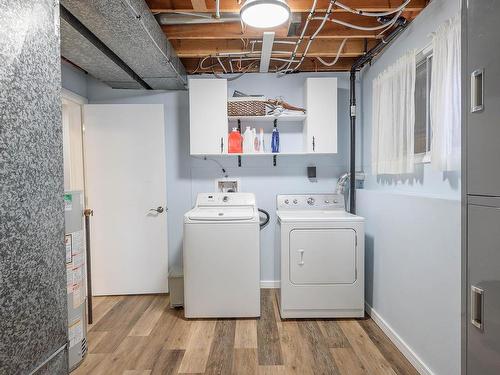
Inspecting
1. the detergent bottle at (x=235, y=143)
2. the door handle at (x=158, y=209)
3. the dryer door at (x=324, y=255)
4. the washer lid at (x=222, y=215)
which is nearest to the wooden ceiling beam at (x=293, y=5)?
the detergent bottle at (x=235, y=143)

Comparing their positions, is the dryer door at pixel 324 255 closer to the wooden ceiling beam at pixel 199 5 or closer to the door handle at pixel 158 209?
the door handle at pixel 158 209

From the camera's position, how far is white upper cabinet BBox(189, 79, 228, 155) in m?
2.84

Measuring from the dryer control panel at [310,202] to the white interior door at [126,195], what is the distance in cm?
124

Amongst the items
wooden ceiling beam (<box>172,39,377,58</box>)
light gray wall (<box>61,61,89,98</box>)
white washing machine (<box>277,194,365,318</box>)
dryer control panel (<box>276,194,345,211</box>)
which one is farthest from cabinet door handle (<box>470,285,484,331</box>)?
light gray wall (<box>61,61,89,98</box>)

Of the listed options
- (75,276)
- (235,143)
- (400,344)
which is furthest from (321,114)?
(75,276)

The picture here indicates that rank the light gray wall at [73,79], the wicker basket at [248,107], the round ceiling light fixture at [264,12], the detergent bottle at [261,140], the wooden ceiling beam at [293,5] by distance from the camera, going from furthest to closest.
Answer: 1. the detergent bottle at [261,140]
2. the wicker basket at [248,107]
3. the light gray wall at [73,79]
4. the wooden ceiling beam at [293,5]
5. the round ceiling light fixture at [264,12]

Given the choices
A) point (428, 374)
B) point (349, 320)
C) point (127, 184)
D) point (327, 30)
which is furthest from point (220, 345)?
point (327, 30)

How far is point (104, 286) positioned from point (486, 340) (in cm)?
318

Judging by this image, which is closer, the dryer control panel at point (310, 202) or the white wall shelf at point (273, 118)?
the white wall shelf at point (273, 118)

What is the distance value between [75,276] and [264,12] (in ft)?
6.80

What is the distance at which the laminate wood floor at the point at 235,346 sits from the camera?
191 cm

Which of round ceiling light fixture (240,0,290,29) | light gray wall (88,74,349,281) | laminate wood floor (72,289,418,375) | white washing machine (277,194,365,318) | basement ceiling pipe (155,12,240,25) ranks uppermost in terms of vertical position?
basement ceiling pipe (155,12,240,25)

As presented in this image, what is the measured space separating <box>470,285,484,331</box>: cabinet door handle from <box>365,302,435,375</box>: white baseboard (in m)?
1.07

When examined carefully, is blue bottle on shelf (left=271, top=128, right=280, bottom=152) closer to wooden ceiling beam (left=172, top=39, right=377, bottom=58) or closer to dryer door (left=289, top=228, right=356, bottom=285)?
wooden ceiling beam (left=172, top=39, right=377, bottom=58)
